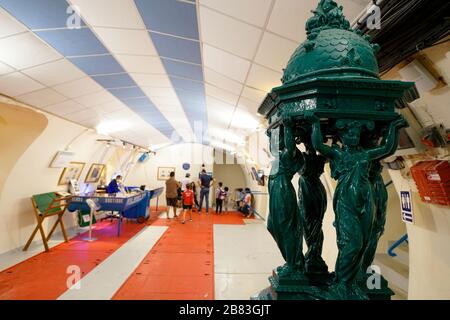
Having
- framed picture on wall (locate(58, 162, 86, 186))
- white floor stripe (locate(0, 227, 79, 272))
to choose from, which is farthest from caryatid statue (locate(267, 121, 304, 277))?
framed picture on wall (locate(58, 162, 86, 186))

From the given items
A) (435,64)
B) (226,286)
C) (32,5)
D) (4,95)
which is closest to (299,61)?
(435,64)

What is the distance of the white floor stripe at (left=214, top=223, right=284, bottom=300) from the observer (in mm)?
3576

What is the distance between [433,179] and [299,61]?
1.51 m

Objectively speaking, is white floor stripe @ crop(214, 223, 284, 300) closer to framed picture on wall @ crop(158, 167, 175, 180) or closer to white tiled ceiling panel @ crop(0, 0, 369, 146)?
white tiled ceiling panel @ crop(0, 0, 369, 146)

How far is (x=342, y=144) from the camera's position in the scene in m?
0.98

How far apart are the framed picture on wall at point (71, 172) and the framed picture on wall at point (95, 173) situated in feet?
1.98

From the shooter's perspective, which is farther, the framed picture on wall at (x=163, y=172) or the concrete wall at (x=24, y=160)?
the framed picture on wall at (x=163, y=172)

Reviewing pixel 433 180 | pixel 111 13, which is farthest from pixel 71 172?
pixel 433 180

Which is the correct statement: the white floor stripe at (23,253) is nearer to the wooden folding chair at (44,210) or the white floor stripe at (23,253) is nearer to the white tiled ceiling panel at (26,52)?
the wooden folding chair at (44,210)

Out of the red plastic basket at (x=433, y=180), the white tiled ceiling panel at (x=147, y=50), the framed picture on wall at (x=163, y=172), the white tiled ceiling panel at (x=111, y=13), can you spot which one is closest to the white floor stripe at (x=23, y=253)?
the white tiled ceiling panel at (x=147, y=50)

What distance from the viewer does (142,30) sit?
263 cm

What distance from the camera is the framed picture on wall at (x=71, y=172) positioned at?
6.66 metres

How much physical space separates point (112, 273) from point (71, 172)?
436 cm

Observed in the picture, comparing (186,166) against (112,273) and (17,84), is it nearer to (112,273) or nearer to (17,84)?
(112,273)
